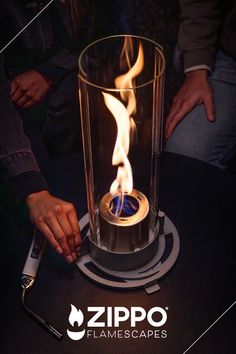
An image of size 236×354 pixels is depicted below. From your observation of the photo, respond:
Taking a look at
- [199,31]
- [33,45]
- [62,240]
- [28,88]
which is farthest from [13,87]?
[62,240]

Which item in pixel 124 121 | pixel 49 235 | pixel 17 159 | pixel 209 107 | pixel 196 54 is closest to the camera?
pixel 124 121

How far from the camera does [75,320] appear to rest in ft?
3.03

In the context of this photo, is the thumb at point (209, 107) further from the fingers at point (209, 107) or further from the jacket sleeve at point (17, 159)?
the jacket sleeve at point (17, 159)

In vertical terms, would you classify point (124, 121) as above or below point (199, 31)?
above

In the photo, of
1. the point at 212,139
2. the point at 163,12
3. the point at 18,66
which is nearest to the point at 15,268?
the point at 212,139

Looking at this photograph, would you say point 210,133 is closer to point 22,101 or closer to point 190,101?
point 190,101

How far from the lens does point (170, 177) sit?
3.82 feet

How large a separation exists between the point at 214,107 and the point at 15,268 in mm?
711

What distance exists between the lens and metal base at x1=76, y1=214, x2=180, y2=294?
3.16ft

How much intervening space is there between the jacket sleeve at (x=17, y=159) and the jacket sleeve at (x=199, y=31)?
1.87 feet

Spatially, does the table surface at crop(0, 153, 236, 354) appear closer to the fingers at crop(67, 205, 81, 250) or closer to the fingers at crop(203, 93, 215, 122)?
the fingers at crop(67, 205, 81, 250)

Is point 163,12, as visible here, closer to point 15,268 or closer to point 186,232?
point 186,232

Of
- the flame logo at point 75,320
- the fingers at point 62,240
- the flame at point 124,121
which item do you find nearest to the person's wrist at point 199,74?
the flame at point 124,121

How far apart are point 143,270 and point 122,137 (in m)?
0.27
